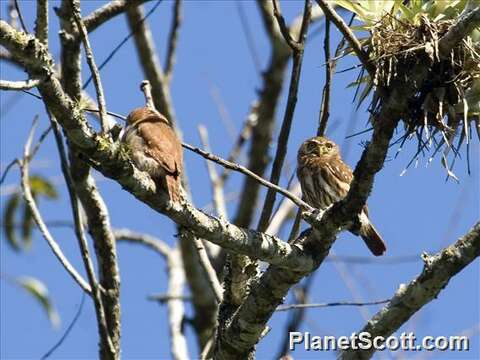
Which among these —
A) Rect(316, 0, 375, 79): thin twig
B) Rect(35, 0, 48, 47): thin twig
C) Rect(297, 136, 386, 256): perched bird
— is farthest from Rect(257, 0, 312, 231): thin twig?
Rect(297, 136, 386, 256): perched bird

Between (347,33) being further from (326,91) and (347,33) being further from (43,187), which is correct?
(43,187)

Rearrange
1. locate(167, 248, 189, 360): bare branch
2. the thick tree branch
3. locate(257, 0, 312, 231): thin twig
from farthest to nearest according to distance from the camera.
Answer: locate(167, 248, 189, 360): bare branch, locate(257, 0, 312, 231): thin twig, the thick tree branch

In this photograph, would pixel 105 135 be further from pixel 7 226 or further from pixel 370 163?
pixel 7 226

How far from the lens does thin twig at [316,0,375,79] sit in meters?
4.67

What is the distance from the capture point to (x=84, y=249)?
6.01 m

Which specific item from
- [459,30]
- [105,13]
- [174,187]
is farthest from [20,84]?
[105,13]

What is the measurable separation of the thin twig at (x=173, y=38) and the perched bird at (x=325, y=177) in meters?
1.68

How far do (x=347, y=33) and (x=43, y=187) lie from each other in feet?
13.2

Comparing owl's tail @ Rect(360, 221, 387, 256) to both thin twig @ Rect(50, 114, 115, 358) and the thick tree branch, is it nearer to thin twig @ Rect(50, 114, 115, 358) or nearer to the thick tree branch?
thin twig @ Rect(50, 114, 115, 358)

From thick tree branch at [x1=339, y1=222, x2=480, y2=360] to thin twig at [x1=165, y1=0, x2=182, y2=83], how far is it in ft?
15.2

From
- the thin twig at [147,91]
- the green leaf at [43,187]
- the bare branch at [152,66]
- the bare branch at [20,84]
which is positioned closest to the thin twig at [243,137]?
the bare branch at [152,66]

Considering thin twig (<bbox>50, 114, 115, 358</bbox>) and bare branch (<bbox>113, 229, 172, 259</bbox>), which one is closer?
thin twig (<bbox>50, 114, 115, 358</bbox>)

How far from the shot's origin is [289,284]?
16.1 feet

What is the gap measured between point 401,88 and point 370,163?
0.38 metres
